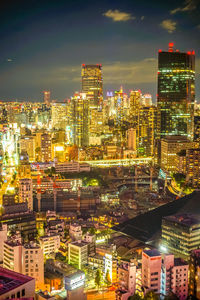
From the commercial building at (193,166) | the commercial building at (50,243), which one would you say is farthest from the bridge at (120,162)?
the commercial building at (50,243)

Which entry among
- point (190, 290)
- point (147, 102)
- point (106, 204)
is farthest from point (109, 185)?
point (147, 102)

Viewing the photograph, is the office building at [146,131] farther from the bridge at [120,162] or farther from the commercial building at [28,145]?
the commercial building at [28,145]

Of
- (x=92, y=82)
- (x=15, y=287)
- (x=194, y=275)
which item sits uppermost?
(x=92, y=82)

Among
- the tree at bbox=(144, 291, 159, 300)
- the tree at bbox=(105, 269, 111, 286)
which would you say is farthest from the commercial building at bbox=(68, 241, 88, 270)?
the tree at bbox=(144, 291, 159, 300)

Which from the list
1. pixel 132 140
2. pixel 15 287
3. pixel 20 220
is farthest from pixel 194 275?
pixel 132 140

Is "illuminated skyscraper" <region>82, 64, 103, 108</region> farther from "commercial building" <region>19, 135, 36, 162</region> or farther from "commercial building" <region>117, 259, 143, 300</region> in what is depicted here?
"commercial building" <region>117, 259, 143, 300</region>

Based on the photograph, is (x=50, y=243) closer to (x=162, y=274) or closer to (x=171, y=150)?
(x=162, y=274)
